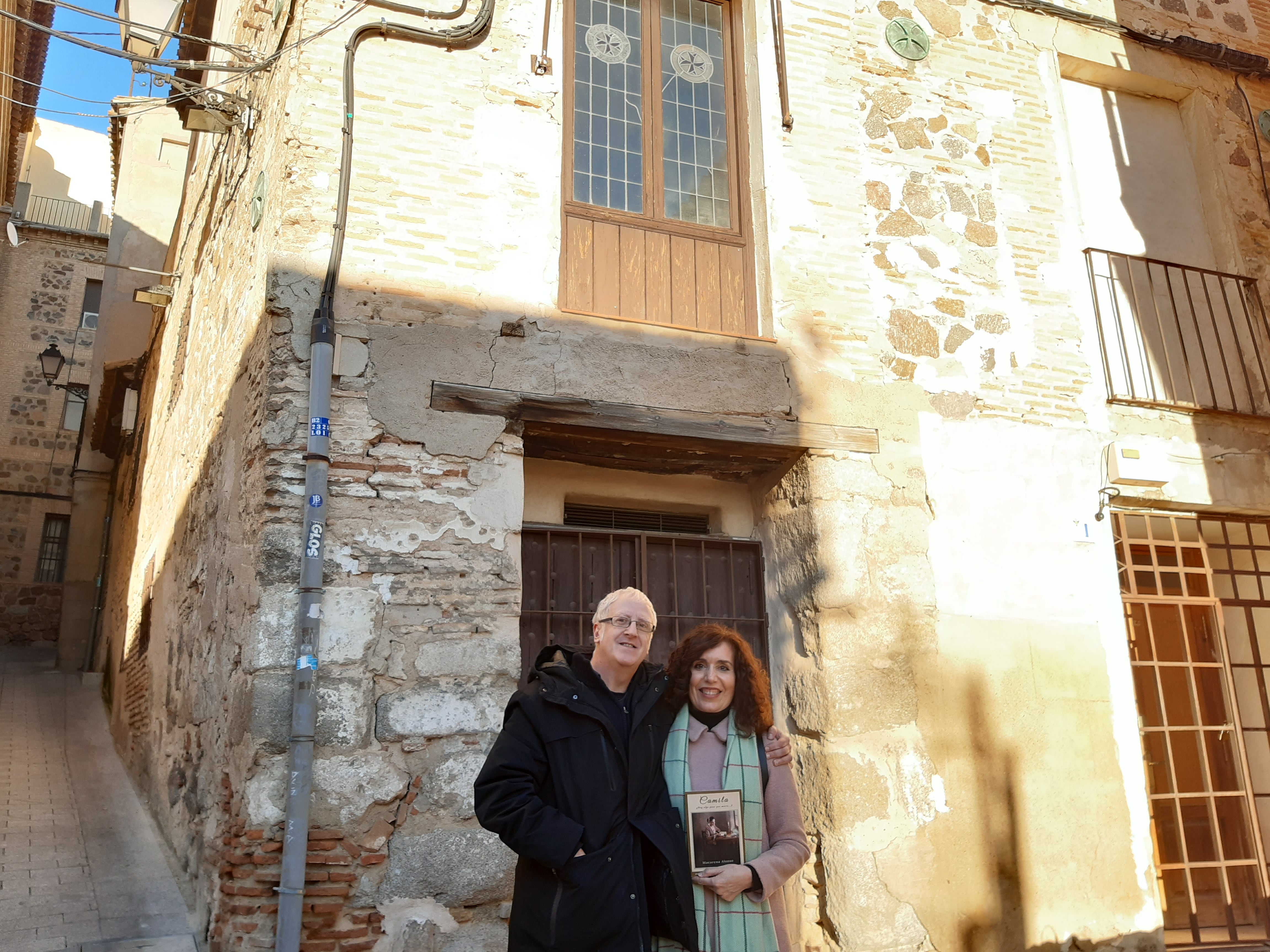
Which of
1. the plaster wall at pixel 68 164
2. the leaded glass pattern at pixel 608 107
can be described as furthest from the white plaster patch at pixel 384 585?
the plaster wall at pixel 68 164

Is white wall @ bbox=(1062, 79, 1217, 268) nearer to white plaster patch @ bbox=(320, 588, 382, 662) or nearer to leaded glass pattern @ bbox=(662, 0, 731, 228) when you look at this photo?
leaded glass pattern @ bbox=(662, 0, 731, 228)

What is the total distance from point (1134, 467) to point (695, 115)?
3235mm

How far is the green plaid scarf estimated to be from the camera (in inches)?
96.7

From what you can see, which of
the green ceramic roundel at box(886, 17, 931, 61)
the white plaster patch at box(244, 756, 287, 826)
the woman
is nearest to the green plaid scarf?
the woman

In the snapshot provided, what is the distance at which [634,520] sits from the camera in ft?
17.8

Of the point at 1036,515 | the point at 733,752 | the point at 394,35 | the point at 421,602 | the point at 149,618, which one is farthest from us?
the point at 149,618

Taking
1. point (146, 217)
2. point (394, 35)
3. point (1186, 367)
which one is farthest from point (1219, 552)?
point (146, 217)

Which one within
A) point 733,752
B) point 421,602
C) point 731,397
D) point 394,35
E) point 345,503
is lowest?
point 733,752

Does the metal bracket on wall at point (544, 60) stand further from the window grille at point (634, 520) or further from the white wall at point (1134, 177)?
the white wall at point (1134, 177)

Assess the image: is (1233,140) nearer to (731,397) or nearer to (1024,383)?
(1024,383)

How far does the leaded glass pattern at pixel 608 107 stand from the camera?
5.38 metres

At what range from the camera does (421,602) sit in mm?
4266

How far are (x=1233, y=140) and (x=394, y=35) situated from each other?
18.8 ft

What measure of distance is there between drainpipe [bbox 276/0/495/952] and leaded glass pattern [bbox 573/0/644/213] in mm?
722
